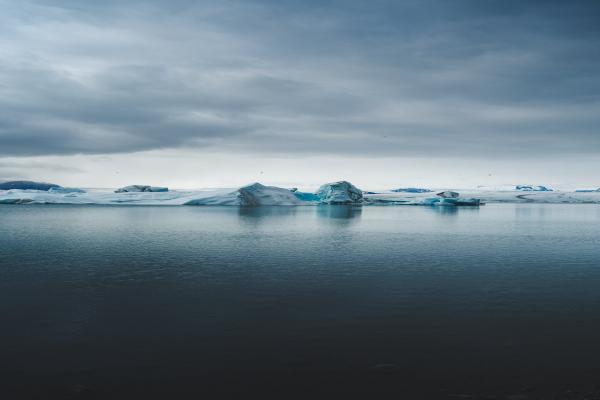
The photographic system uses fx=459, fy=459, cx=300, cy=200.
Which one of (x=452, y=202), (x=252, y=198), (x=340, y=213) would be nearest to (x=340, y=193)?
(x=252, y=198)

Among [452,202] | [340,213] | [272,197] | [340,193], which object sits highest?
[340,193]

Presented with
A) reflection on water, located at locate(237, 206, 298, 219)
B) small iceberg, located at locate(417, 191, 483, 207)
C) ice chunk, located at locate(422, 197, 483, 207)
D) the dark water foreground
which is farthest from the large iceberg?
the dark water foreground

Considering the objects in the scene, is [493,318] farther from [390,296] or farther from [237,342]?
[237,342]

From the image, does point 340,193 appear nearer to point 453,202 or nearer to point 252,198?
point 252,198

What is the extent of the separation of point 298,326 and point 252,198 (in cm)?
5000

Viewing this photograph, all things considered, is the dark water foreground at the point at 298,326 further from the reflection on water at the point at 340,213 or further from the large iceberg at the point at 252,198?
the large iceberg at the point at 252,198

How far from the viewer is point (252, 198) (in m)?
57.1

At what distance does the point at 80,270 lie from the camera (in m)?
12.3

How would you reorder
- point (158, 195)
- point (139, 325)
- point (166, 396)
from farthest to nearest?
point (158, 195), point (139, 325), point (166, 396)

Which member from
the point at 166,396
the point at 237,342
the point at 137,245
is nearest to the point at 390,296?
the point at 237,342

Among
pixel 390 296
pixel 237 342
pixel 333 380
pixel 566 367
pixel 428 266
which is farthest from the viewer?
pixel 428 266

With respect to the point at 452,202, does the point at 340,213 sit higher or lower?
lower

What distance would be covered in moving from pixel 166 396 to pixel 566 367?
16.2ft

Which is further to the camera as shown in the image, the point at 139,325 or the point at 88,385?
the point at 139,325
